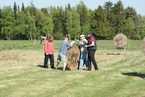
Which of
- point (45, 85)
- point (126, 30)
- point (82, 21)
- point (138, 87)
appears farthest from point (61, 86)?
point (82, 21)

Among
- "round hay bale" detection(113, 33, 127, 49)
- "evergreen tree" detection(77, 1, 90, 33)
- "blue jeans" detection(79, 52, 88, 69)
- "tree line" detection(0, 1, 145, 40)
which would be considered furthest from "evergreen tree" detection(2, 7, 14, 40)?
"blue jeans" detection(79, 52, 88, 69)

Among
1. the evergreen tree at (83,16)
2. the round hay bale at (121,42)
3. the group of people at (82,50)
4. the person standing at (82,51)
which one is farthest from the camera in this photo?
the evergreen tree at (83,16)

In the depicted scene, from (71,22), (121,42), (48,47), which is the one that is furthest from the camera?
(71,22)

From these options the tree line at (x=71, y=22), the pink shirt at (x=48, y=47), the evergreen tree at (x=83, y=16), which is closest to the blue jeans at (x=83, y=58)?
the pink shirt at (x=48, y=47)

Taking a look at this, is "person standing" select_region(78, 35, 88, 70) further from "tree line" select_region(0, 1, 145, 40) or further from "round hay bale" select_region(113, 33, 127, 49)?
"tree line" select_region(0, 1, 145, 40)

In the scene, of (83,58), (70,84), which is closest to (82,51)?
(83,58)

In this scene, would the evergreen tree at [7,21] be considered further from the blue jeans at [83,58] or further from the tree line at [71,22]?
the blue jeans at [83,58]

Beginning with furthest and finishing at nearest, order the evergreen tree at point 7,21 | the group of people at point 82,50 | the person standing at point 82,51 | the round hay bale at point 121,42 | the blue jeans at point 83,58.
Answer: the evergreen tree at point 7,21
the round hay bale at point 121,42
the blue jeans at point 83,58
the person standing at point 82,51
the group of people at point 82,50

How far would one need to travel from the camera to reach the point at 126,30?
110562 millimetres

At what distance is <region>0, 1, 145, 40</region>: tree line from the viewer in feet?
364

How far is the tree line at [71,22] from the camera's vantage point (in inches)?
4373

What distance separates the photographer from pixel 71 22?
119562 millimetres

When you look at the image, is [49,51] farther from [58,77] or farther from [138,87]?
[138,87]

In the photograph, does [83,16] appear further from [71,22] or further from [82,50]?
[82,50]
